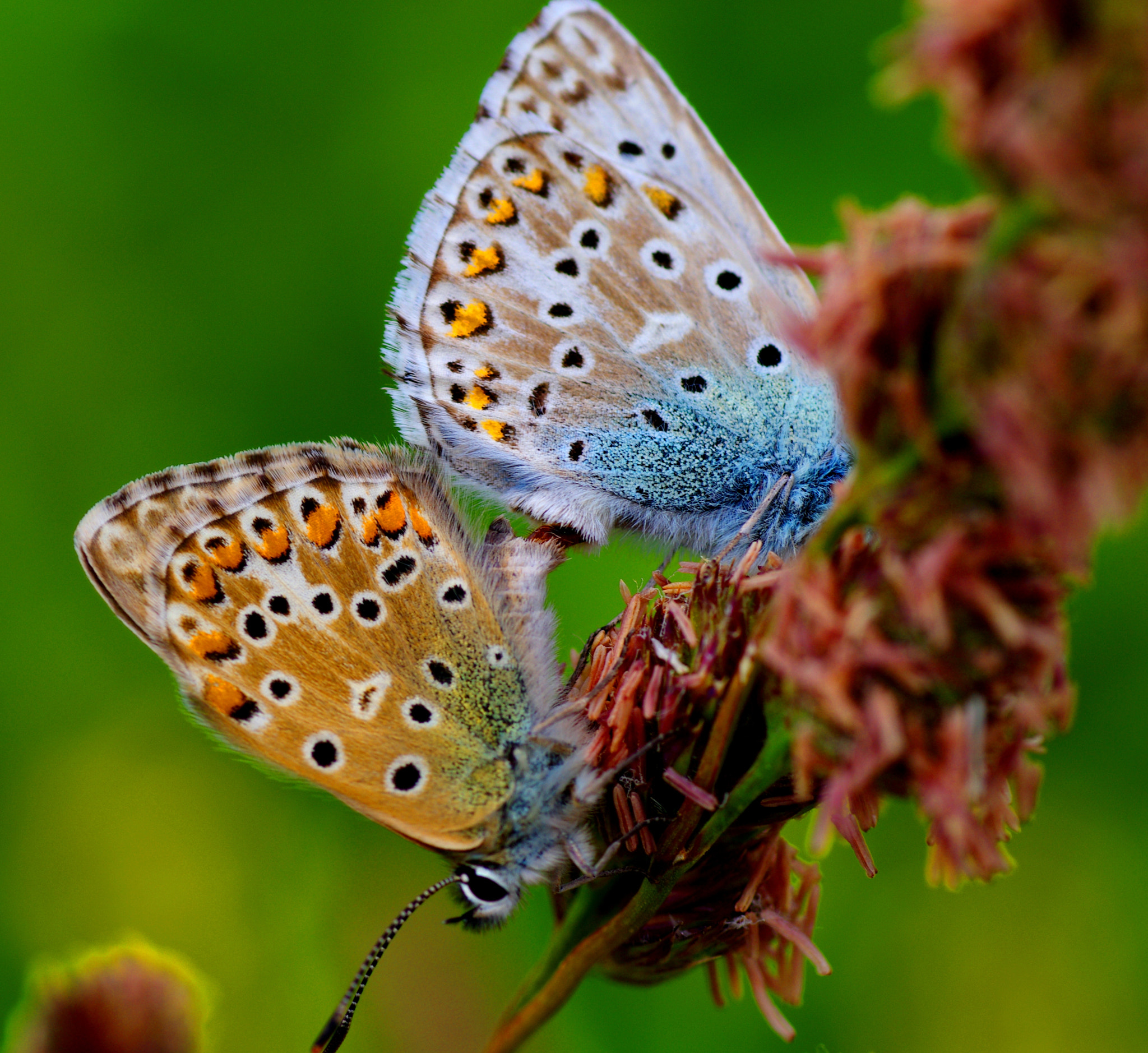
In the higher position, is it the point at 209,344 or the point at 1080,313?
the point at 1080,313

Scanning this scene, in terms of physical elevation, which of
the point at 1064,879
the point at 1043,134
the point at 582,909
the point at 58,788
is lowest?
the point at 58,788

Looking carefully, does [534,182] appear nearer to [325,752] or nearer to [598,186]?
[598,186]

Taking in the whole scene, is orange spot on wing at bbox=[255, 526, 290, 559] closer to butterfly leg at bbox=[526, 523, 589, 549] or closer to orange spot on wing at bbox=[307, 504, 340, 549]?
orange spot on wing at bbox=[307, 504, 340, 549]

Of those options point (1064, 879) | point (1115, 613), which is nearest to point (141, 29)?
point (1115, 613)

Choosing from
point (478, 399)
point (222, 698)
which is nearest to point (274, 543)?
point (222, 698)

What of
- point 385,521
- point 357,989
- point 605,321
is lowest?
point 357,989

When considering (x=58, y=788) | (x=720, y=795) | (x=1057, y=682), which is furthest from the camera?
(x=58, y=788)

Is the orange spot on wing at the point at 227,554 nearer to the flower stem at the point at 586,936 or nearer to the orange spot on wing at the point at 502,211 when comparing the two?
the flower stem at the point at 586,936

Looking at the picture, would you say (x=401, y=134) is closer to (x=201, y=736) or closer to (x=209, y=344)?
(x=209, y=344)
